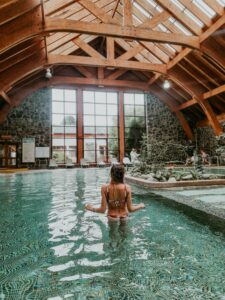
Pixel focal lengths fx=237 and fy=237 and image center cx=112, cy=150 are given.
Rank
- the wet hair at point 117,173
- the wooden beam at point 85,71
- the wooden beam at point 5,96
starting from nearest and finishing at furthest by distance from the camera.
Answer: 1. the wet hair at point 117,173
2. the wooden beam at point 5,96
3. the wooden beam at point 85,71

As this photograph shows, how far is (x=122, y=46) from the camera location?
13758 mm

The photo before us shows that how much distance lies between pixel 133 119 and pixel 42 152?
616 cm

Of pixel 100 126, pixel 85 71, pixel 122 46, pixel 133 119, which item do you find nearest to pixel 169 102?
pixel 133 119

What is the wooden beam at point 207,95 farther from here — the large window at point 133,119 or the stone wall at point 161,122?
the large window at point 133,119

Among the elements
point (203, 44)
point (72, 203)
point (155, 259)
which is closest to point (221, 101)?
point (203, 44)

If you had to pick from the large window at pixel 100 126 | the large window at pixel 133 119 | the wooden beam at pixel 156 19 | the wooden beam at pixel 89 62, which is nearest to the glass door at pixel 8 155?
the large window at pixel 100 126

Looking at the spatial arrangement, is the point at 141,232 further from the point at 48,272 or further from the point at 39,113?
the point at 39,113

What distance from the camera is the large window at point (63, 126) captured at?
1433cm

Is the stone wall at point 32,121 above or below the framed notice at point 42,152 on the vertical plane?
above

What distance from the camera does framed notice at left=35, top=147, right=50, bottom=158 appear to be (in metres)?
13.7

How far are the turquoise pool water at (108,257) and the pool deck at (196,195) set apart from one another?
387 mm

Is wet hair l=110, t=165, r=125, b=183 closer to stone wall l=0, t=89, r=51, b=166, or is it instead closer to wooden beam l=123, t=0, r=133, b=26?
wooden beam l=123, t=0, r=133, b=26

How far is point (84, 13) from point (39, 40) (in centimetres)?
289

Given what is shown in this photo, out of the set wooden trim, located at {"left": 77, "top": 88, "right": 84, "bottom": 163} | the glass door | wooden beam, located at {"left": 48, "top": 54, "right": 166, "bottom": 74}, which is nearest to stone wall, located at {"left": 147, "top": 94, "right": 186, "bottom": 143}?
wooden trim, located at {"left": 77, "top": 88, "right": 84, "bottom": 163}
